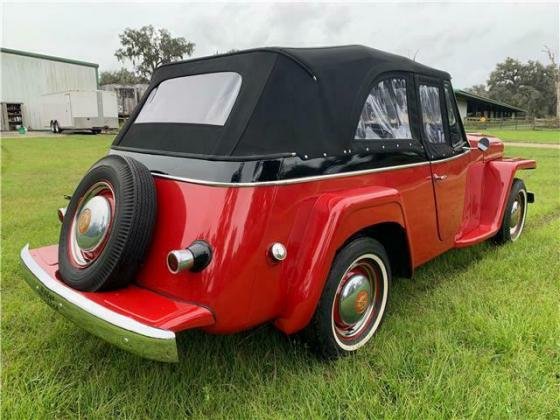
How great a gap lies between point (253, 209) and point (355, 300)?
96 cm

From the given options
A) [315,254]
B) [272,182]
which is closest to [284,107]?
[272,182]

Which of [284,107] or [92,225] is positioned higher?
[284,107]

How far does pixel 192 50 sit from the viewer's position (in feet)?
181

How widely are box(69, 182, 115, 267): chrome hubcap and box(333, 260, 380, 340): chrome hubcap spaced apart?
1343mm

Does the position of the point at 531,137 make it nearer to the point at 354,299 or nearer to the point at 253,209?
the point at 354,299

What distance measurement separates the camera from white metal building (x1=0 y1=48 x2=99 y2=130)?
33875 mm

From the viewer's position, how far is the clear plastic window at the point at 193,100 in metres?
2.75

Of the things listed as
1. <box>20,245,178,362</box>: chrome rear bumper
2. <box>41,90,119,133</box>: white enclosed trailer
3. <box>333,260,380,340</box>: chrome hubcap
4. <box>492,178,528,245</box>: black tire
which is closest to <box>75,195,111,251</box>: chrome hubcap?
<box>20,245,178,362</box>: chrome rear bumper

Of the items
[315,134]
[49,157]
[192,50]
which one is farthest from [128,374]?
[192,50]

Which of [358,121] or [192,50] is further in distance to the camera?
[192,50]

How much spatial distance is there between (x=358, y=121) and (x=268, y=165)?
0.82 m

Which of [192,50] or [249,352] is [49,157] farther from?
[192,50]

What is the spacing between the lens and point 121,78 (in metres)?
59.6

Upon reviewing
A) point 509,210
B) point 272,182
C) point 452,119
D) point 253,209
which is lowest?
point 509,210
